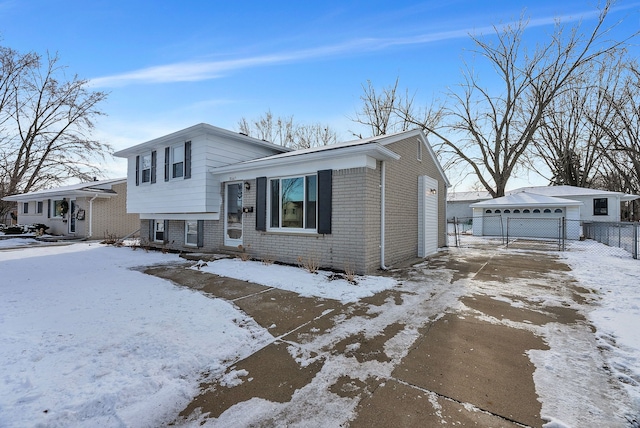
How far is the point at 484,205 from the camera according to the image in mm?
17984

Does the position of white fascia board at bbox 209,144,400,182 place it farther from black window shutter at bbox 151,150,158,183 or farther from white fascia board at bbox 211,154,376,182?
black window shutter at bbox 151,150,158,183

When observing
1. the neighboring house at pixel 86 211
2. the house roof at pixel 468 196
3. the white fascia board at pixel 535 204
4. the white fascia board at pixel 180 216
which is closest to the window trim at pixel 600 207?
the white fascia board at pixel 535 204

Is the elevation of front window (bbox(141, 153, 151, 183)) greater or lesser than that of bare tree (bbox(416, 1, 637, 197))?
lesser

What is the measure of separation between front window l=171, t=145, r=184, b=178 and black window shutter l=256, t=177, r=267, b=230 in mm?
3639

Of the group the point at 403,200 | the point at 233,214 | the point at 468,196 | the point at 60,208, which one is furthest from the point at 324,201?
the point at 468,196

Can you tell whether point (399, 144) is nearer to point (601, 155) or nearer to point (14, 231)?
point (14, 231)

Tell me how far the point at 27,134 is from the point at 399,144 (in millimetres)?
30206

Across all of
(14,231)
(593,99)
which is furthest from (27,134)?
(593,99)

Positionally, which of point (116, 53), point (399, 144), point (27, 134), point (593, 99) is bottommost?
point (399, 144)

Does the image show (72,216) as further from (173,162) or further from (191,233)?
(173,162)

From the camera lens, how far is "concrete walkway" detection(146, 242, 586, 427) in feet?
6.82

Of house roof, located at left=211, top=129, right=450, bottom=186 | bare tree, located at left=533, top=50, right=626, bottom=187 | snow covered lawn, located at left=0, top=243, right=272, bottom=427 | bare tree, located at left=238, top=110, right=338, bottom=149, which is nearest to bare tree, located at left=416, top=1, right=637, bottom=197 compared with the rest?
bare tree, located at left=533, top=50, right=626, bottom=187

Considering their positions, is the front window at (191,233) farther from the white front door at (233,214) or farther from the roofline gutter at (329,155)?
the roofline gutter at (329,155)

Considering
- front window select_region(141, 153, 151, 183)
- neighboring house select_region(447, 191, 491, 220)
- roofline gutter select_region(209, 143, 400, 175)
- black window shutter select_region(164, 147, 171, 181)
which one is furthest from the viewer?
neighboring house select_region(447, 191, 491, 220)
